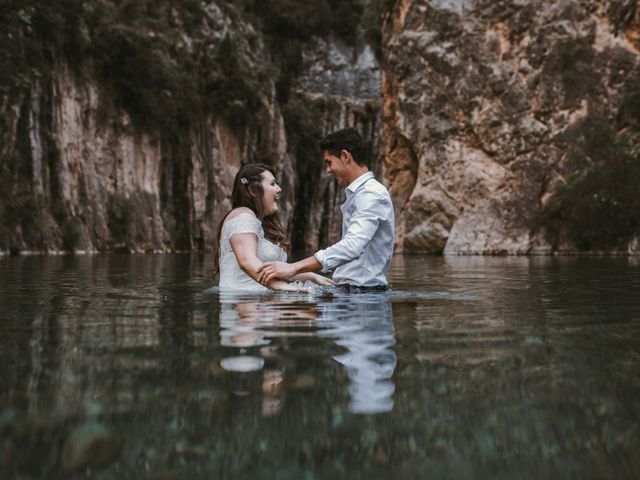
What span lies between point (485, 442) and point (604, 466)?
26cm

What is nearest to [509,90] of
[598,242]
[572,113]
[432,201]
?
[572,113]

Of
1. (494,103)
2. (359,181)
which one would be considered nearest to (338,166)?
(359,181)

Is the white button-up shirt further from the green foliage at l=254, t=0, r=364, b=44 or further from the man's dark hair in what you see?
the green foliage at l=254, t=0, r=364, b=44

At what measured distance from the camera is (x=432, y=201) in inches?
1143

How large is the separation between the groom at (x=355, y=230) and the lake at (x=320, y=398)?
138 centimetres

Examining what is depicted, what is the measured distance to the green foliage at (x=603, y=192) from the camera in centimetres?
2348

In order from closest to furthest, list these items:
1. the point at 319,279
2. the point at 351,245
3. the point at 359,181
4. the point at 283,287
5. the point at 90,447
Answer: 1. the point at 90,447
2. the point at 351,245
3. the point at 359,181
4. the point at 283,287
5. the point at 319,279

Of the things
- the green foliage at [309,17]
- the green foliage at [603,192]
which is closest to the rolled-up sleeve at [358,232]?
the green foliage at [603,192]

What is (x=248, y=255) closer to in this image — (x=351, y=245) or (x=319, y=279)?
(x=319, y=279)

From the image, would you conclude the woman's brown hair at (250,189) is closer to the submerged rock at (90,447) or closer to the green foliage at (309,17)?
the submerged rock at (90,447)

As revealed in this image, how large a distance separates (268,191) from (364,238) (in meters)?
1.28

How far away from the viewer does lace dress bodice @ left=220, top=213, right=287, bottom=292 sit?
6.08 m

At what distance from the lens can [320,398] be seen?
1.97m

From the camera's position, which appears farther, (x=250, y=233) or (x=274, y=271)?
(x=250, y=233)
